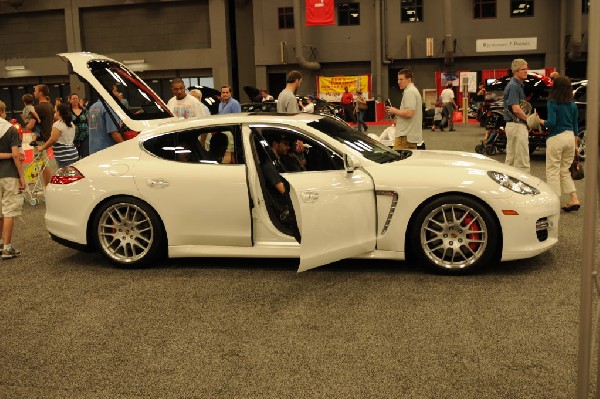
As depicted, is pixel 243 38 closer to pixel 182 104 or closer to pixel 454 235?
pixel 182 104

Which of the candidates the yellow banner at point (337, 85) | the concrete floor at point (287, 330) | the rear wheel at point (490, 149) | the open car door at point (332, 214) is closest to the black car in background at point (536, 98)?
the rear wheel at point (490, 149)

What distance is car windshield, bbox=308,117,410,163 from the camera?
6.34 metres

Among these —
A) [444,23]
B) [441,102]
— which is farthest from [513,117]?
[444,23]

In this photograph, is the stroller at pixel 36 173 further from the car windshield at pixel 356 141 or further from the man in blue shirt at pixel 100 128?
the car windshield at pixel 356 141

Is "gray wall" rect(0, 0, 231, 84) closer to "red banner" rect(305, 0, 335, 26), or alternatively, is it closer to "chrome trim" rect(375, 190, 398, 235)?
"red banner" rect(305, 0, 335, 26)

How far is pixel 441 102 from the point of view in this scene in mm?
27438

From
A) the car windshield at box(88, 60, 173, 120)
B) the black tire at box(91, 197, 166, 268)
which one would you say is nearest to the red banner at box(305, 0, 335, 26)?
the car windshield at box(88, 60, 173, 120)

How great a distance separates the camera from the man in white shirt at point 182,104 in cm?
1095

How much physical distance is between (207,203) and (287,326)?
1.85m

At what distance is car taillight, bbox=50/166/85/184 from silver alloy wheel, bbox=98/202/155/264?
1.52 feet

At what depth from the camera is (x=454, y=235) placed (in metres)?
5.94

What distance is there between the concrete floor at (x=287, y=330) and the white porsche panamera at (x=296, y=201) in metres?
0.28

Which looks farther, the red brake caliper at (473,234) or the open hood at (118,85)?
the open hood at (118,85)

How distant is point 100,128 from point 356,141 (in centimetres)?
460
